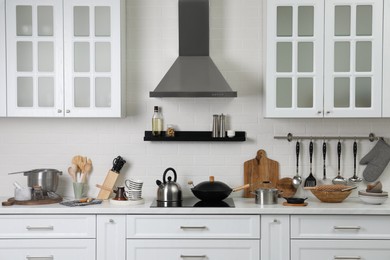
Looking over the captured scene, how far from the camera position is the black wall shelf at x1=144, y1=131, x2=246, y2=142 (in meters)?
4.52

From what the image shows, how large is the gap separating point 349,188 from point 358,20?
1.24m

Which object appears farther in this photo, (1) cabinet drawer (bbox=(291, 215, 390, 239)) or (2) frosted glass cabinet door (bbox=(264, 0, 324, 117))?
(2) frosted glass cabinet door (bbox=(264, 0, 324, 117))

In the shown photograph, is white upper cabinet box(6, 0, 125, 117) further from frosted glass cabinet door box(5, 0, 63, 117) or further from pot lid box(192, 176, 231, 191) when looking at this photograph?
pot lid box(192, 176, 231, 191)

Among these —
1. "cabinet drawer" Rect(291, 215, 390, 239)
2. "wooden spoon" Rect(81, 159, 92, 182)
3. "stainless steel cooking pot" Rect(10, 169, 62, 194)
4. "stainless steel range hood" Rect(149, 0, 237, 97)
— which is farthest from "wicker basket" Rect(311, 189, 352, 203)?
"stainless steel cooking pot" Rect(10, 169, 62, 194)

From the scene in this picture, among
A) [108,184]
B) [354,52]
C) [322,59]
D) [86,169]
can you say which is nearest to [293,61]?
[322,59]

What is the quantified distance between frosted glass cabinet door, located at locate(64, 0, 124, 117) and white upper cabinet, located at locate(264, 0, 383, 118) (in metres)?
1.13

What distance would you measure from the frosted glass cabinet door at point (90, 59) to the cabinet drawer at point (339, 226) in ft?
5.08

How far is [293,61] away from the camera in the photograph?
4211mm

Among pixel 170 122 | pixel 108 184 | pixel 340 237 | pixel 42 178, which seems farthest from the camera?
pixel 170 122

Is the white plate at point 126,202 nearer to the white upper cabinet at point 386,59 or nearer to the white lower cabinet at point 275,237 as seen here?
the white lower cabinet at point 275,237

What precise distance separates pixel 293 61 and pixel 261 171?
3.07 feet

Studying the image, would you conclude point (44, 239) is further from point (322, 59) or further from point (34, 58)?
point (322, 59)

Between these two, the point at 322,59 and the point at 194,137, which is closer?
the point at 322,59

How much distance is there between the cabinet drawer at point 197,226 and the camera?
13.1 ft
